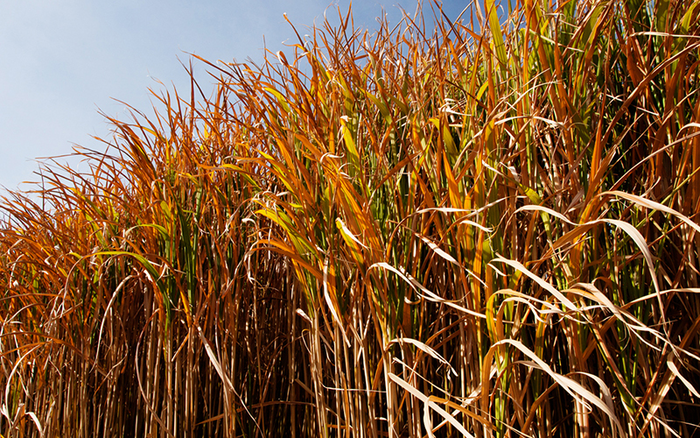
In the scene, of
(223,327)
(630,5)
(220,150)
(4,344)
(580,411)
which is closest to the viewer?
(580,411)

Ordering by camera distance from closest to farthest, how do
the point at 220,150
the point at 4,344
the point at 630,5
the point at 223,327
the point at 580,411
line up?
the point at 580,411 → the point at 630,5 → the point at 223,327 → the point at 220,150 → the point at 4,344

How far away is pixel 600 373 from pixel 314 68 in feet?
2.61

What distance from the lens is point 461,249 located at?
614mm

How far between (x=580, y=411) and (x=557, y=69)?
0.48m

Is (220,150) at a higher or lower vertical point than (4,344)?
higher

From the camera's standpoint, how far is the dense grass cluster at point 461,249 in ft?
1.77

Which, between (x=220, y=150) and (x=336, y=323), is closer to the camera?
(x=336, y=323)

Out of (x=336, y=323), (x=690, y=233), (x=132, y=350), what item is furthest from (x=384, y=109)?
(x=132, y=350)

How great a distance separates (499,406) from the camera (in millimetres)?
558

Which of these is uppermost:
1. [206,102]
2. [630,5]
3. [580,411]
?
[206,102]

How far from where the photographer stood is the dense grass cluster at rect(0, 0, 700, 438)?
539 millimetres

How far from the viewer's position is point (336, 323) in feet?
2.27

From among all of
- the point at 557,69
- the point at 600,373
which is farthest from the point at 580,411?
the point at 557,69

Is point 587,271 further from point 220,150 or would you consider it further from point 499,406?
point 220,150
